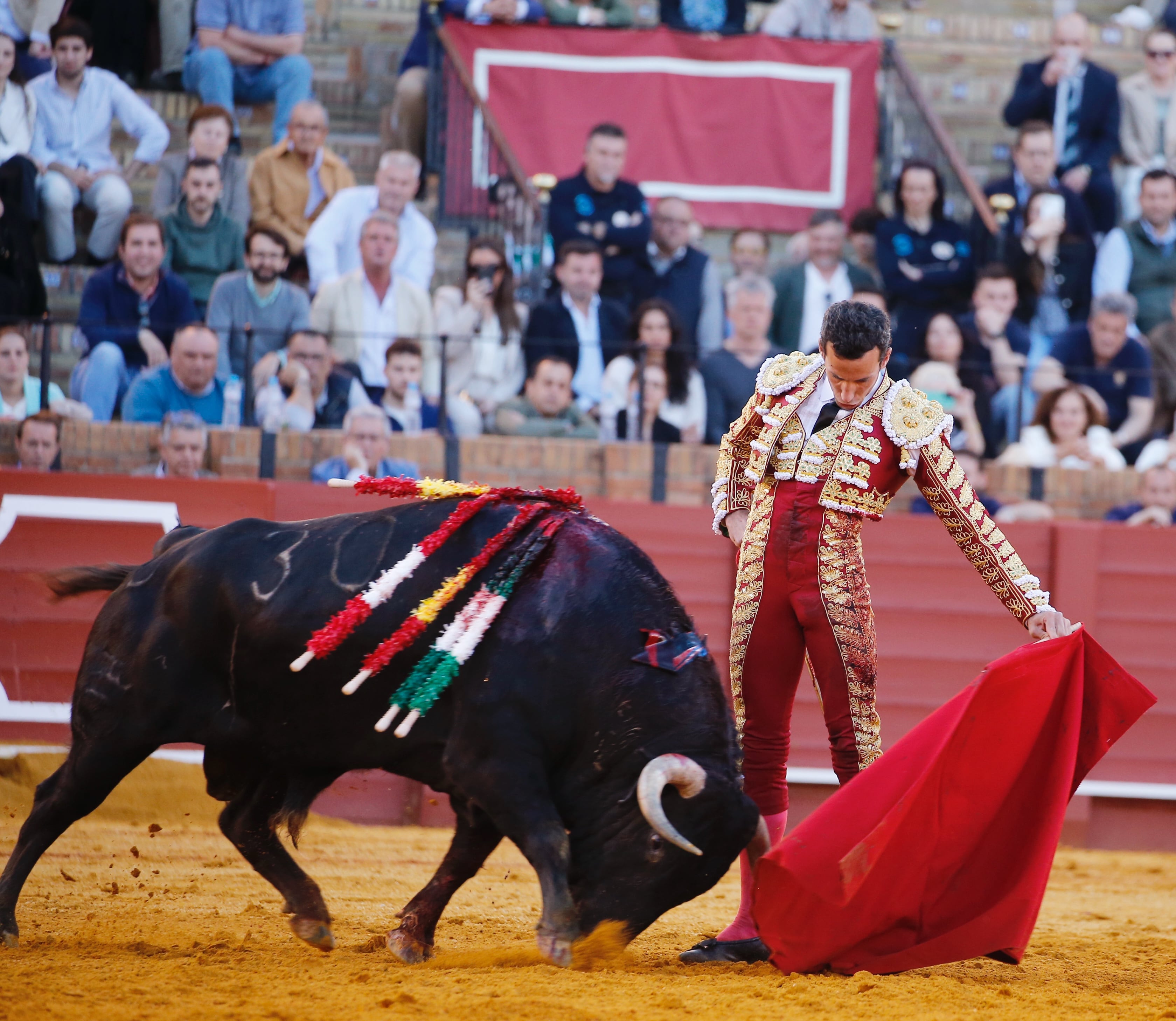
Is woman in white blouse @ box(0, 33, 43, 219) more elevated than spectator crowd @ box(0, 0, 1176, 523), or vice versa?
woman in white blouse @ box(0, 33, 43, 219)

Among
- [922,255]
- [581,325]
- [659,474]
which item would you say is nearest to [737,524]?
[659,474]

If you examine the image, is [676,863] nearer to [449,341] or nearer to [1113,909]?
[1113,909]

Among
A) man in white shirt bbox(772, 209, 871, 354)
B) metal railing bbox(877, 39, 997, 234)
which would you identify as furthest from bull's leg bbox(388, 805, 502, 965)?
metal railing bbox(877, 39, 997, 234)

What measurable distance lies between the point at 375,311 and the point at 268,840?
3.82 meters

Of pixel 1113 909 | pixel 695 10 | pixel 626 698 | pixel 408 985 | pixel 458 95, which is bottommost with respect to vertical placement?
pixel 1113 909

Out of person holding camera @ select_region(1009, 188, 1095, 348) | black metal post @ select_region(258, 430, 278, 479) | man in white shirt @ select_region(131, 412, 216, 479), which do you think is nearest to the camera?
man in white shirt @ select_region(131, 412, 216, 479)

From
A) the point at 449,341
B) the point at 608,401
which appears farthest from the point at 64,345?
the point at 608,401

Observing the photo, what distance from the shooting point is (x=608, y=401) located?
7.05 meters

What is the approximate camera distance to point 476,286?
738 centimetres

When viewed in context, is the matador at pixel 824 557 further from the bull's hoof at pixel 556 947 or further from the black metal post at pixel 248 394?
the black metal post at pixel 248 394

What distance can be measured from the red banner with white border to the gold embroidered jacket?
5465 mm

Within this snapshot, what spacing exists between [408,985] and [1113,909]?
278cm

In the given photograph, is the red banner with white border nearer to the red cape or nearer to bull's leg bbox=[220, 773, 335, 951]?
bull's leg bbox=[220, 773, 335, 951]

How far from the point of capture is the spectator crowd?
268 inches
